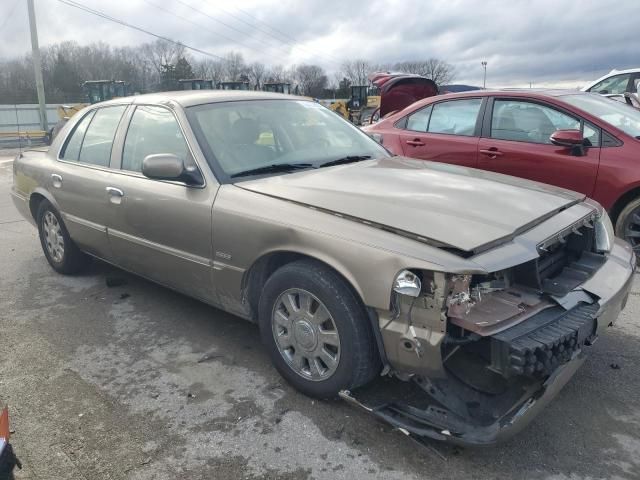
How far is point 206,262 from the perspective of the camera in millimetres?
3303

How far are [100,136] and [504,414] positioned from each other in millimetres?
3623

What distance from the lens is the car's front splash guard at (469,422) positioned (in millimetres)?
2227

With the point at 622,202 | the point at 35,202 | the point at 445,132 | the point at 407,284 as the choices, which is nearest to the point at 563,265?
the point at 407,284

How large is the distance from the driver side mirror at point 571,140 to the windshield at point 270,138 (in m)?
1.81

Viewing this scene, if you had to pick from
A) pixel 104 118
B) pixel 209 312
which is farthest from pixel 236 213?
pixel 104 118

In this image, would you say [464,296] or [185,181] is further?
[185,181]

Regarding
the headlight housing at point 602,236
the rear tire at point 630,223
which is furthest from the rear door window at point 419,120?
the headlight housing at point 602,236

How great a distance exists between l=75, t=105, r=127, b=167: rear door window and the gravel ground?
1.27 m

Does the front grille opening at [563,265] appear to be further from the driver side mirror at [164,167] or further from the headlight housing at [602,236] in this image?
the driver side mirror at [164,167]

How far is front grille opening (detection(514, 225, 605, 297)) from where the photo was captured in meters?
2.64

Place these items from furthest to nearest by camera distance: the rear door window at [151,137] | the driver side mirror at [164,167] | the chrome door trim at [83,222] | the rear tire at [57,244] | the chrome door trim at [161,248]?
the rear tire at [57,244], the chrome door trim at [83,222], the rear door window at [151,137], the chrome door trim at [161,248], the driver side mirror at [164,167]

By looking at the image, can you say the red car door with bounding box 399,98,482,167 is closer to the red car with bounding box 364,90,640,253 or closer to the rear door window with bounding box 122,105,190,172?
the red car with bounding box 364,90,640,253

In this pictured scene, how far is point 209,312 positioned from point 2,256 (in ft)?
10.1

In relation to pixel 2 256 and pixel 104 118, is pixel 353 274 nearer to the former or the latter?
pixel 104 118
